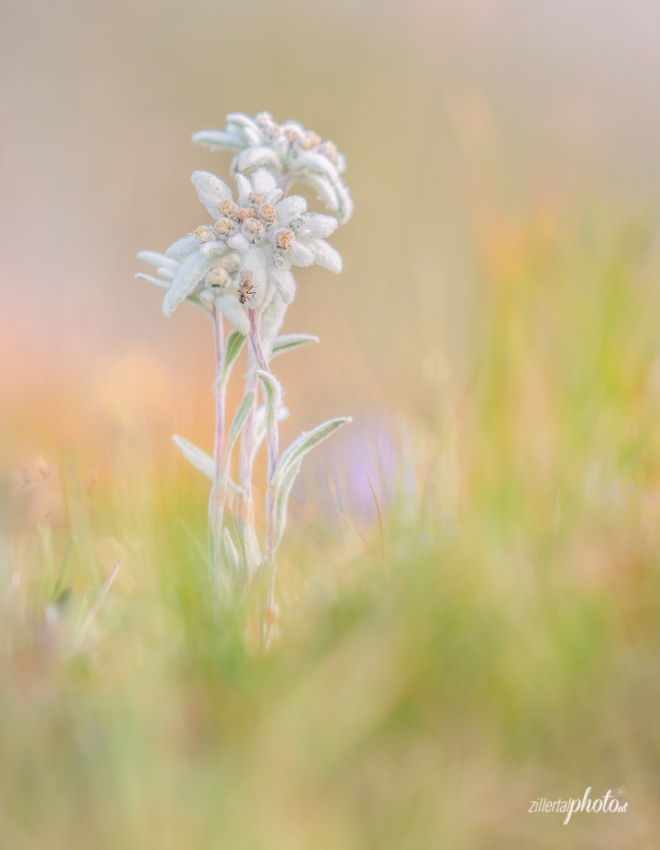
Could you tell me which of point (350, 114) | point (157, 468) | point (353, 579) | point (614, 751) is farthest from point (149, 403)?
point (350, 114)

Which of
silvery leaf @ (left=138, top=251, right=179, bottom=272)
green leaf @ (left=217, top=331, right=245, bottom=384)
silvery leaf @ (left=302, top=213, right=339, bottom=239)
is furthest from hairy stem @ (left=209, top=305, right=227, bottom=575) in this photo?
silvery leaf @ (left=302, top=213, right=339, bottom=239)

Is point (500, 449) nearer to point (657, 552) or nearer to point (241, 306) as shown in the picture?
point (657, 552)

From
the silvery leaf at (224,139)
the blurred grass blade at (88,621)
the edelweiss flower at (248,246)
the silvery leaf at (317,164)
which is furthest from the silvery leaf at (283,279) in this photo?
the blurred grass blade at (88,621)

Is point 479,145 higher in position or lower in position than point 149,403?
higher

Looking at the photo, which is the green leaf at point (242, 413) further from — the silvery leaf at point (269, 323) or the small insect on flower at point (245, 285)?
the small insect on flower at point (245, 285)

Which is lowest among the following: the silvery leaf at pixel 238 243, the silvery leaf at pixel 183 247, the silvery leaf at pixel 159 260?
the silvery leaf at pixel 238 243

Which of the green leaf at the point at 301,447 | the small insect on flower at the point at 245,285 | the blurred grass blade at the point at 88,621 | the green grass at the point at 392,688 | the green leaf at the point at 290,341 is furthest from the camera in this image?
the green leaf at the point at 290,341
